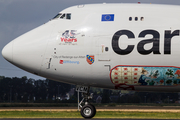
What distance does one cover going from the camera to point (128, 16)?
21000 millimetres

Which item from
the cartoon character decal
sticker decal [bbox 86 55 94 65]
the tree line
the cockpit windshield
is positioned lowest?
the tree line

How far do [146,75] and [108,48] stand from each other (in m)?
3.07

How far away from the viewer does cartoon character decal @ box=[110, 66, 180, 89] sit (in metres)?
20.0

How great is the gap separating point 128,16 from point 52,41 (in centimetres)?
552

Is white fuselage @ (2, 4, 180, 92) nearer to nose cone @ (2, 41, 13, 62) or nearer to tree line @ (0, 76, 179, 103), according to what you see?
nose cone @ (2, 41, 13, 62)

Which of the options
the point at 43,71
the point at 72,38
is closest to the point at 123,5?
the point at 72,38

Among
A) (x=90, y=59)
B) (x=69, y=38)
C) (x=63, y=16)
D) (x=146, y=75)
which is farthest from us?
(x=63, y=16)

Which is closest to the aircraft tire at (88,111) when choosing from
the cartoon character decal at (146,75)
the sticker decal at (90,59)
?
the cartoon character decal at (146,75)

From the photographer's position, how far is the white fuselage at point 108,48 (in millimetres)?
19984

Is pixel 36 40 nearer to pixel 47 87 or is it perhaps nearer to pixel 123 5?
pixel 123 5

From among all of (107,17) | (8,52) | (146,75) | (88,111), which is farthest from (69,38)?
(146,75)

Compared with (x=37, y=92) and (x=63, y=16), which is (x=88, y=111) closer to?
(x=63, y=16)

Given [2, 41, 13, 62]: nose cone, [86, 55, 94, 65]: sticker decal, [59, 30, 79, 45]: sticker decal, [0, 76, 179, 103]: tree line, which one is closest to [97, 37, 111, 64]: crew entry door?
[86, 55, 94, 65]: sticker decal

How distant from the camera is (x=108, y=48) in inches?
804
